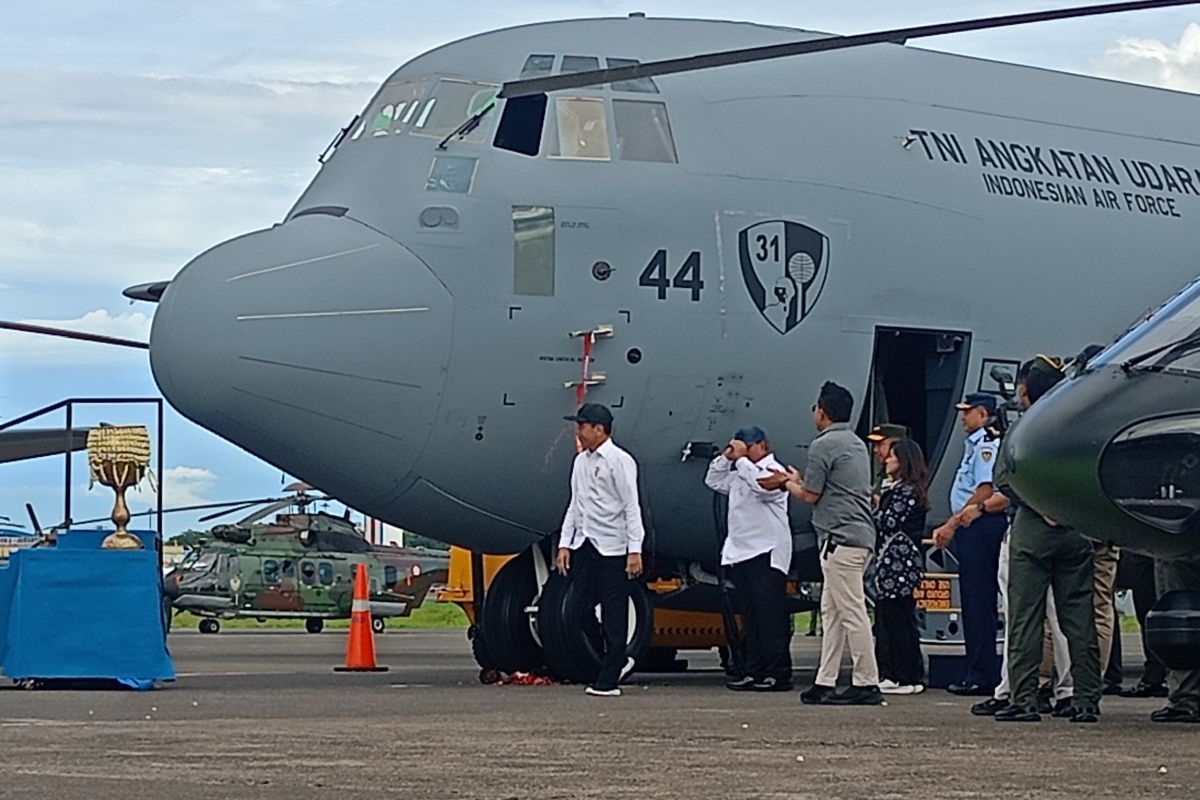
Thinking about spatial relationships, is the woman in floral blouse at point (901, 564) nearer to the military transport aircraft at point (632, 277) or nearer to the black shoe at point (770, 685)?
the black shoe at point (770, 685)

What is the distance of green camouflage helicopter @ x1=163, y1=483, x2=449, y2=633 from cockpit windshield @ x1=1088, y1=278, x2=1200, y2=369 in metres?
26.1

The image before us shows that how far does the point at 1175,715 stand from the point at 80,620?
23.4ft

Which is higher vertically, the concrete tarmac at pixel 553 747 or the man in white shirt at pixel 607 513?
the man in white shirt at pixel 607 513

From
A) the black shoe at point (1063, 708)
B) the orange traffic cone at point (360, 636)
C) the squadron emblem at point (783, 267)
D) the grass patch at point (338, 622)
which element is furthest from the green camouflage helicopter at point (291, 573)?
the black shoe at point (1063, 708)

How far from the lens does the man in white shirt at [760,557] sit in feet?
48.4

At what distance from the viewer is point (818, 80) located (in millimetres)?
16359

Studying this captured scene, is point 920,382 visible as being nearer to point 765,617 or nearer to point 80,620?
point 765,617

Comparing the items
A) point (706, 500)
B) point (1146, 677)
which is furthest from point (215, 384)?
point (1146, 677)

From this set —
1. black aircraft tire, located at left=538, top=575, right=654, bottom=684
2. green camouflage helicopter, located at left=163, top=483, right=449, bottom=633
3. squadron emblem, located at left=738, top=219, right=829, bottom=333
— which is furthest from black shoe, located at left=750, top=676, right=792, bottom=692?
green camouflage helicopter, located at left=163, top=483, right=449, bottom=633

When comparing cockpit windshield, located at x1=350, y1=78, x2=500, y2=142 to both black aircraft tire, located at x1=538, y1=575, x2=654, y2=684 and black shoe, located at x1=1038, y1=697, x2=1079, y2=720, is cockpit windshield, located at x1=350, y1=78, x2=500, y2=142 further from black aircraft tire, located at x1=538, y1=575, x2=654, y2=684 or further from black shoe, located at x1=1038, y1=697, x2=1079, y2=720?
black shoe, located at x1=1038, y1=697, x2=1079, y2=720

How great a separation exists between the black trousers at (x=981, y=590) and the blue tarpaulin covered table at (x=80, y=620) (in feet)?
17.0

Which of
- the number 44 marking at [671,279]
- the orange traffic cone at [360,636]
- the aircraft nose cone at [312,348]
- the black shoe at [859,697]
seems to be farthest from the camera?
the orange traffic cone at [360,636]

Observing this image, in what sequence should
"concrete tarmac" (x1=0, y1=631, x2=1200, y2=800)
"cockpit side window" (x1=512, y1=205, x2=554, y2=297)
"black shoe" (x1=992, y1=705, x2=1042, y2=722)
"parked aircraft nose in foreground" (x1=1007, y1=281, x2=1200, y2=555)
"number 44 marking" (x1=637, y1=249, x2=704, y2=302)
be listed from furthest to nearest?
"number 44 marking" (x1=637, y1=249, x2=704, y2=302) → "cockpit side window" (x1=512, y1=205, x2=554, y2=297) → "black shoe" (x1=992, y1=705, x2=1042, y2=722) → "parked aircraft nose in foreground" (x1=1007, y1=281, x2=1200, y2=555) → "concrete tarmac" (x1=0, y1=631, x2=1200, y2=800)

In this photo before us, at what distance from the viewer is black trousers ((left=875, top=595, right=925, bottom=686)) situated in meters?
14.5
